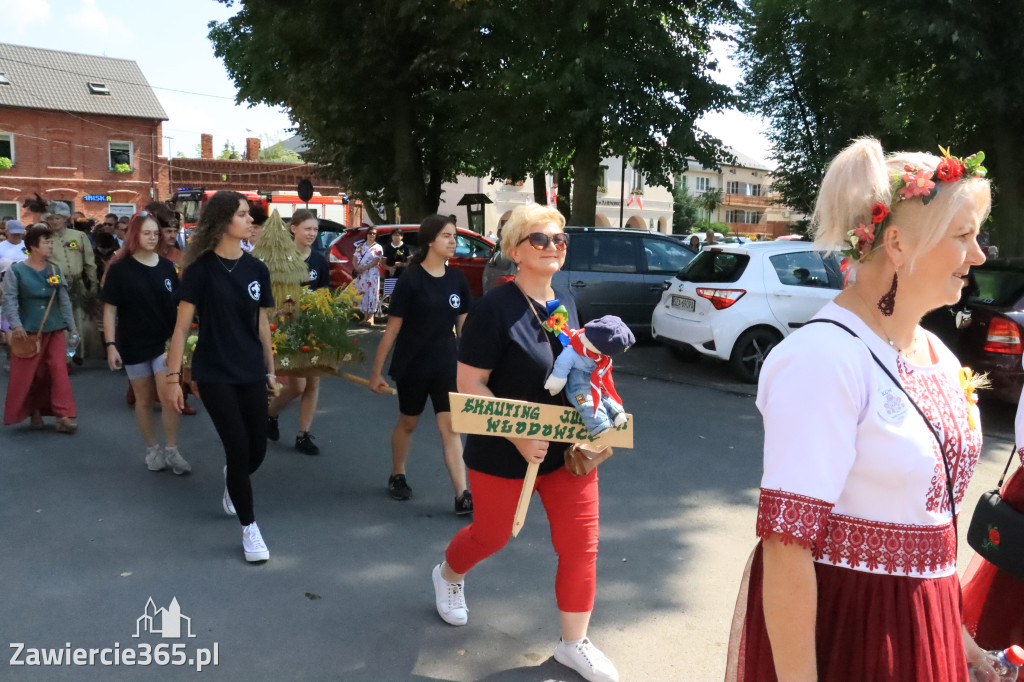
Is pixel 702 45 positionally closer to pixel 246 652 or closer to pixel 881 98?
pixel 881 98

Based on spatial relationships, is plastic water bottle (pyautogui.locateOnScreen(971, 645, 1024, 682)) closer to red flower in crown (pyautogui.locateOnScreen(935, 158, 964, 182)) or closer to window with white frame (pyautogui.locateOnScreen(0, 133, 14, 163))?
red flower in crown (pyautogui.locateOnScreen(935, 158, 964, 182))

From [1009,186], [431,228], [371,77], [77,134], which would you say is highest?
[77,134]

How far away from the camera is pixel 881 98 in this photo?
1292 centimetres

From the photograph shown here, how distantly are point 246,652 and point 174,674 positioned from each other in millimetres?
294

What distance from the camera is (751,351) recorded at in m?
10.3

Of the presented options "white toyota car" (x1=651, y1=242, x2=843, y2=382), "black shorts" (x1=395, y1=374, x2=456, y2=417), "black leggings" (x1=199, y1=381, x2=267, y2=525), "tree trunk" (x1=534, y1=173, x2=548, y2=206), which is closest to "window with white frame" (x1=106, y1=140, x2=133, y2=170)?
"tree trunk" (x1=534, y1=173, x2=548, y2=206)

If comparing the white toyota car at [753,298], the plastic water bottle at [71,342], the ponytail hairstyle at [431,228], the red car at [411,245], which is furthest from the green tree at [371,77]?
the ponytail hairstyle at [431,228]

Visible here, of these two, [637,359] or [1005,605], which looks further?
[637,359]

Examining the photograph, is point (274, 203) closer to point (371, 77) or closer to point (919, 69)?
point (371, 77)

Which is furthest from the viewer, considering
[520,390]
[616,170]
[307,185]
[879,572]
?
[616,170]

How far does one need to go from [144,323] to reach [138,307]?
5.0 inches

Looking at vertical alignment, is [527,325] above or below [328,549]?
above

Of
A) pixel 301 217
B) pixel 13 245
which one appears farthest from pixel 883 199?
pixel 13 245

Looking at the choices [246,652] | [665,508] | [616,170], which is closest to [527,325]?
[246,652]
